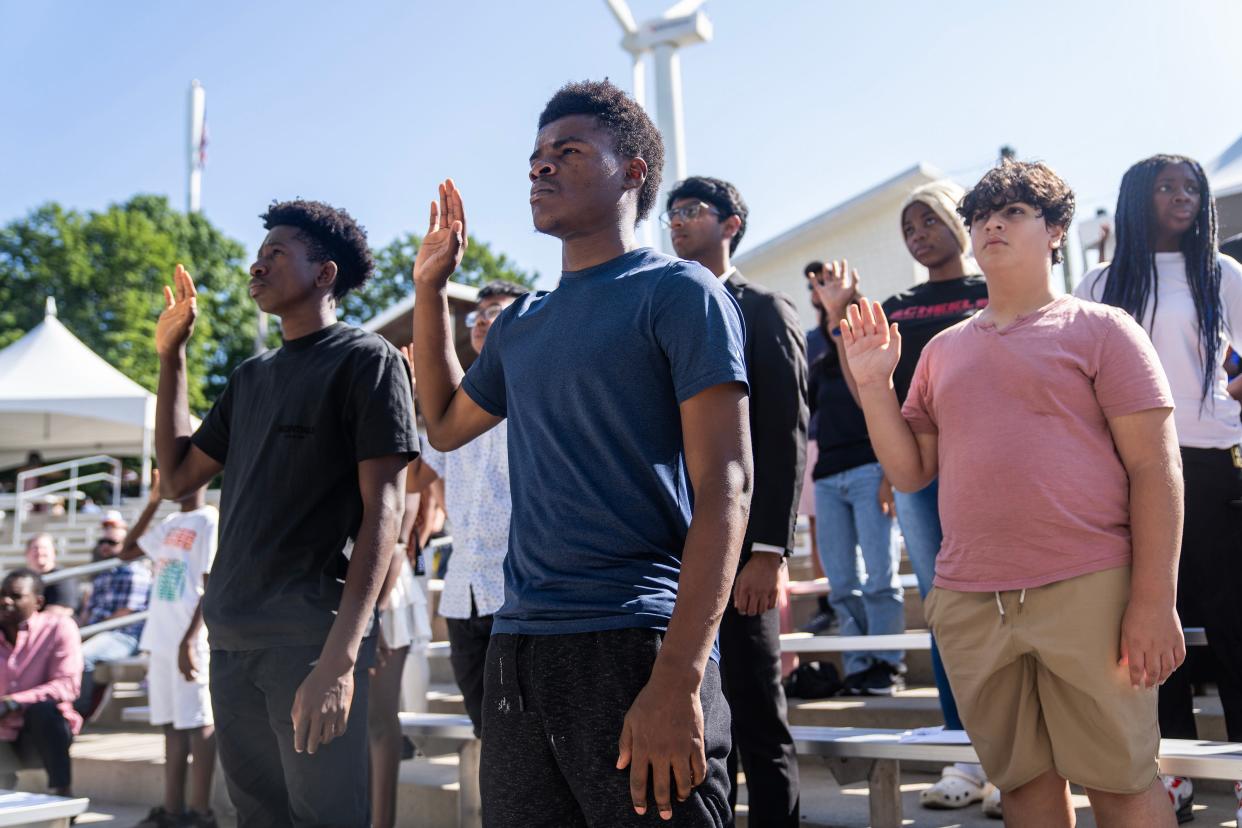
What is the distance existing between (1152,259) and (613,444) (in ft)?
7.26

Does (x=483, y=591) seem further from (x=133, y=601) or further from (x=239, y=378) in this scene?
(x=133, y=601)

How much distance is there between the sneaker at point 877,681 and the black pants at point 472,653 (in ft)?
Result: 6.91

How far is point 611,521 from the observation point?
6.36 ft

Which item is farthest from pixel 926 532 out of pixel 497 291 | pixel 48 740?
pixel 48 740

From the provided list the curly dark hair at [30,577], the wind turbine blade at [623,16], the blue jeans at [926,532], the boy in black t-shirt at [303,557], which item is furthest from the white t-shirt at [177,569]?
the wind turbine blade at [623,16]

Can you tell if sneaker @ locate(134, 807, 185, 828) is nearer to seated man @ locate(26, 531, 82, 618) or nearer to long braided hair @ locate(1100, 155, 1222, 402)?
seated man @ locate(26, 531, 82, 618)

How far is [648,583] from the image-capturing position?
192 centimetres

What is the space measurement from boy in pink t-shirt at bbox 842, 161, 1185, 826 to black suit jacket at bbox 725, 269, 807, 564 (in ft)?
1.67

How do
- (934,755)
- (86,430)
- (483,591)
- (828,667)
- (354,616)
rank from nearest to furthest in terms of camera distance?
1. (354,616)
2. (934,755)
3. (483,591)
4. (828,667)
5. (86,430)

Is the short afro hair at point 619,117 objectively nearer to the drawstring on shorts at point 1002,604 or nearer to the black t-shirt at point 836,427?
the drawstring on shorts at point 1002,604

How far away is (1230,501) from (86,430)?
91.4 ft

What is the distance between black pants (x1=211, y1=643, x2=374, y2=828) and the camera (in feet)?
8.87

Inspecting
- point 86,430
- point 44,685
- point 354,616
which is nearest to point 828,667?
point 354,616

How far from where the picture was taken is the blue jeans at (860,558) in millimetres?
5066
